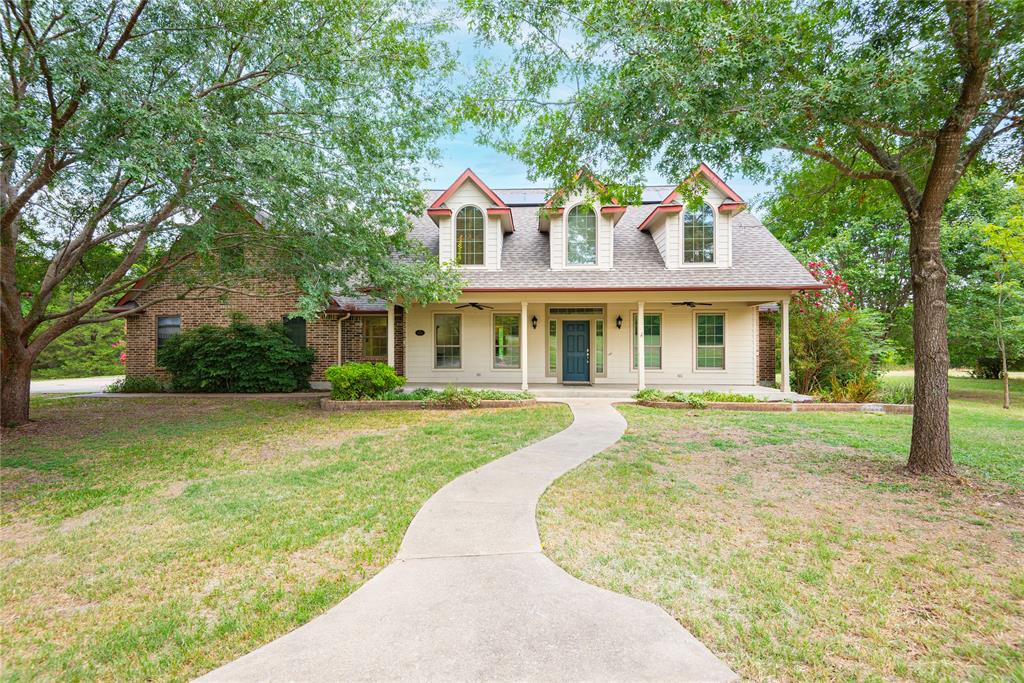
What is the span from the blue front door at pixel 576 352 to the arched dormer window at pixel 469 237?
11.4ft

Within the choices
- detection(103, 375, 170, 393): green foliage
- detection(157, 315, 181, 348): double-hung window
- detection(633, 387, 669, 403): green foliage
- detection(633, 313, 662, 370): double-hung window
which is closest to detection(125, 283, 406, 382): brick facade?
detection(157, 315, 181, 348): double-hung window

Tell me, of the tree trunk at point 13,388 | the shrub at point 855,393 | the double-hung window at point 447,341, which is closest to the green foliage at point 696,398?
the shrub at point 855,393

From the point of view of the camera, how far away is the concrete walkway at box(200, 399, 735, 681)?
2287mm

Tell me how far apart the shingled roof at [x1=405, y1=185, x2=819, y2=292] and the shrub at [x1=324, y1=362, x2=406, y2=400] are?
3168mm

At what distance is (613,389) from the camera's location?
13.0 m

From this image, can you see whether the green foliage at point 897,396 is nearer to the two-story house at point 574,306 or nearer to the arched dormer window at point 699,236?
the two-story house at point 574,306

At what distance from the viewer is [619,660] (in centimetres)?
235

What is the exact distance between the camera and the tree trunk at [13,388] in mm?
8805

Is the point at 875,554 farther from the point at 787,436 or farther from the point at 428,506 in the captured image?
the point at 787,436

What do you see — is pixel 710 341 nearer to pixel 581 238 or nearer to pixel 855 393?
pixel 855 393

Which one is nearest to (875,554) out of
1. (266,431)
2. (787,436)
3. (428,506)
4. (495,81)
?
(428,506)

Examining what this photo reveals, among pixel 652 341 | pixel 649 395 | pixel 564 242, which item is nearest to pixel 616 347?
pixel 652 341

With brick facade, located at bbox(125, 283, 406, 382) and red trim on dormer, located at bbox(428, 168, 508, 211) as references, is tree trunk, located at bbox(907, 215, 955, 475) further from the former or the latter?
brick facade, located at bbox(125, 283, 406, 382)

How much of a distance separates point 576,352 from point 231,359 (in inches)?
412
